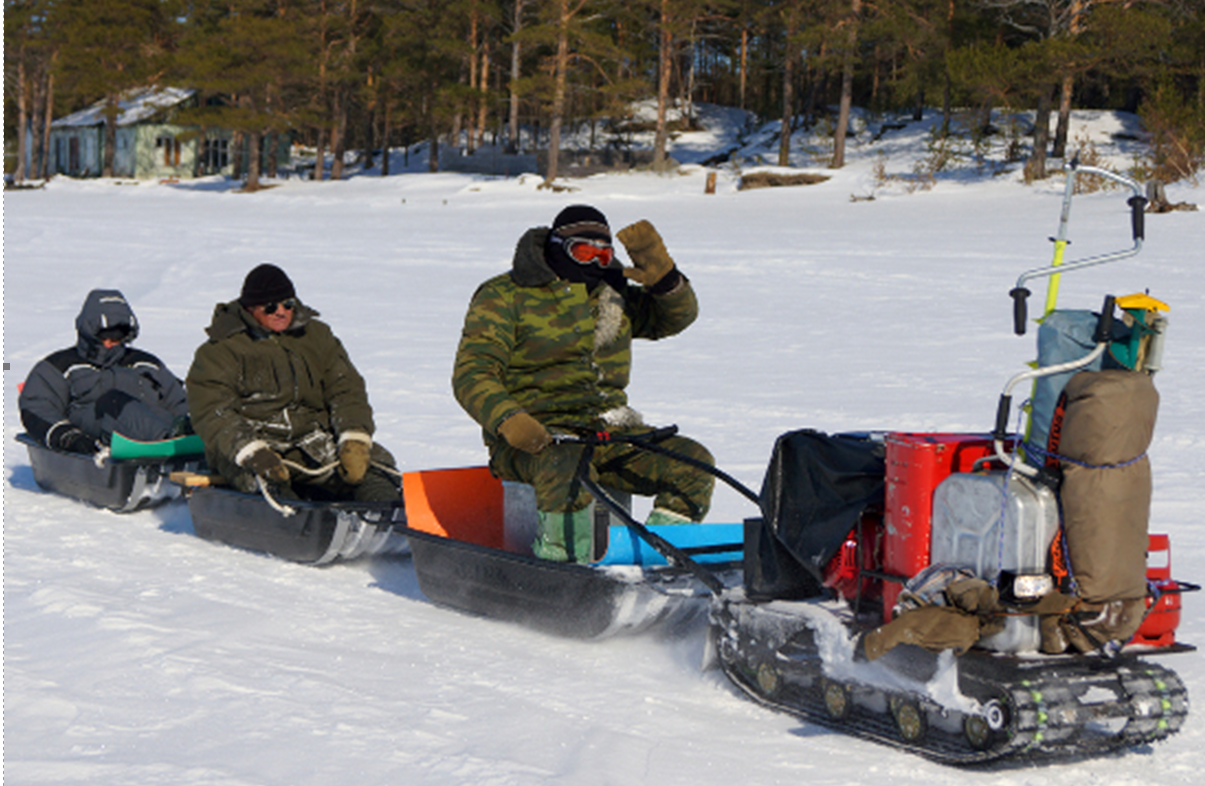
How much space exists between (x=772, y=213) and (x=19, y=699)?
24376 mm

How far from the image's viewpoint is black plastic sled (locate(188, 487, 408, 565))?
5922mm

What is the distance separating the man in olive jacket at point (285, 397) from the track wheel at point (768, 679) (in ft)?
8.95

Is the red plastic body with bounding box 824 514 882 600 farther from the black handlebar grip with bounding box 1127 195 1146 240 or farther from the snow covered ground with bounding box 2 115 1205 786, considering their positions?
the black handlebar grip with bounding box 1127 195 1146 240

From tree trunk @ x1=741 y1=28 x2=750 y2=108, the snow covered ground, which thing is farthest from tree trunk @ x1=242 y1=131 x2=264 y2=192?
tree trunk @ x1=741 y1=28 x2=750 y2=108

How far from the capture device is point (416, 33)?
4550 centimetres

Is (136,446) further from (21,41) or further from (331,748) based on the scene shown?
(21,41)

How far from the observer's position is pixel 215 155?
5519 cm

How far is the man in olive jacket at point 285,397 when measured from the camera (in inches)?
247

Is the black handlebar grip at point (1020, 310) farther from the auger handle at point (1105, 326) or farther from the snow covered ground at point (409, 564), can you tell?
the snow covered ground at point (409, 564)

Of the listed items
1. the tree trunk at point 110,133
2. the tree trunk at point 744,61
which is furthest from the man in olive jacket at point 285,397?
the tree trunk at point 110,133

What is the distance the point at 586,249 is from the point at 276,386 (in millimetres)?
2163

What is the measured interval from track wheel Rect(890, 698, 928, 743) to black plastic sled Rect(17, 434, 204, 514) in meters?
4.70

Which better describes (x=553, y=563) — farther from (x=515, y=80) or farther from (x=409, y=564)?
(x=515, y=80)

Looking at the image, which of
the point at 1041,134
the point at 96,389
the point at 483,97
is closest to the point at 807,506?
the point at 96,389
